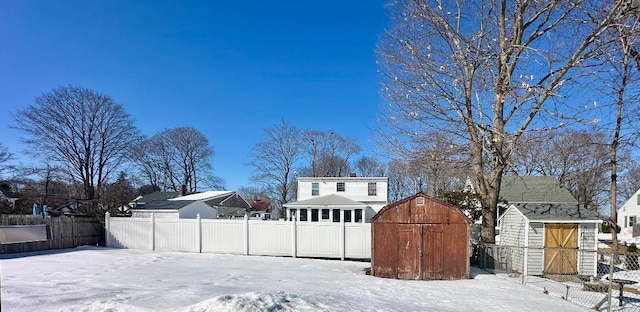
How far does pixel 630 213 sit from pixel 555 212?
116ft

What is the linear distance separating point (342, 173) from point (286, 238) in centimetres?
3364

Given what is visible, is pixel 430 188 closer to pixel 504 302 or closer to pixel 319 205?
pixel 319 205

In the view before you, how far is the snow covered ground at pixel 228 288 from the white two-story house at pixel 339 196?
1428 centimetres

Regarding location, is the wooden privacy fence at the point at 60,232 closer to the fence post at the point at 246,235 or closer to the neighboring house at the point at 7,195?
the fence post at the point at 246,235

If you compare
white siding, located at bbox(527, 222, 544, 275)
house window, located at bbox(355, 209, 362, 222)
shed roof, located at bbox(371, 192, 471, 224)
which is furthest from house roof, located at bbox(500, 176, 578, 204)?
house window, located at bbox(355, 209, 362, 222)

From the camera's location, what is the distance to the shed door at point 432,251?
39.1 ft

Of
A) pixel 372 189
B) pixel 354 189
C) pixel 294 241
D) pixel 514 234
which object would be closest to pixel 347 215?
pixel 354 189

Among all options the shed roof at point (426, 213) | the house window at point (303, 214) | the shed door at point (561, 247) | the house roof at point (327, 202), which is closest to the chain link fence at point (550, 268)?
the shed door at point (561, 247)

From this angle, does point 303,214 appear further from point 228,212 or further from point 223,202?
point 223,202

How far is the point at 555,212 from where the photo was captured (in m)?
15.4

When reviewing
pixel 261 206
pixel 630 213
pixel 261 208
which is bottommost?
pixel 261 208

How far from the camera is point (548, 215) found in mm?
15023

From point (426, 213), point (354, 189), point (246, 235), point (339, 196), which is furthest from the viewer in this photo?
point (354, 189)

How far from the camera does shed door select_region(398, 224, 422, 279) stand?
470 inches
